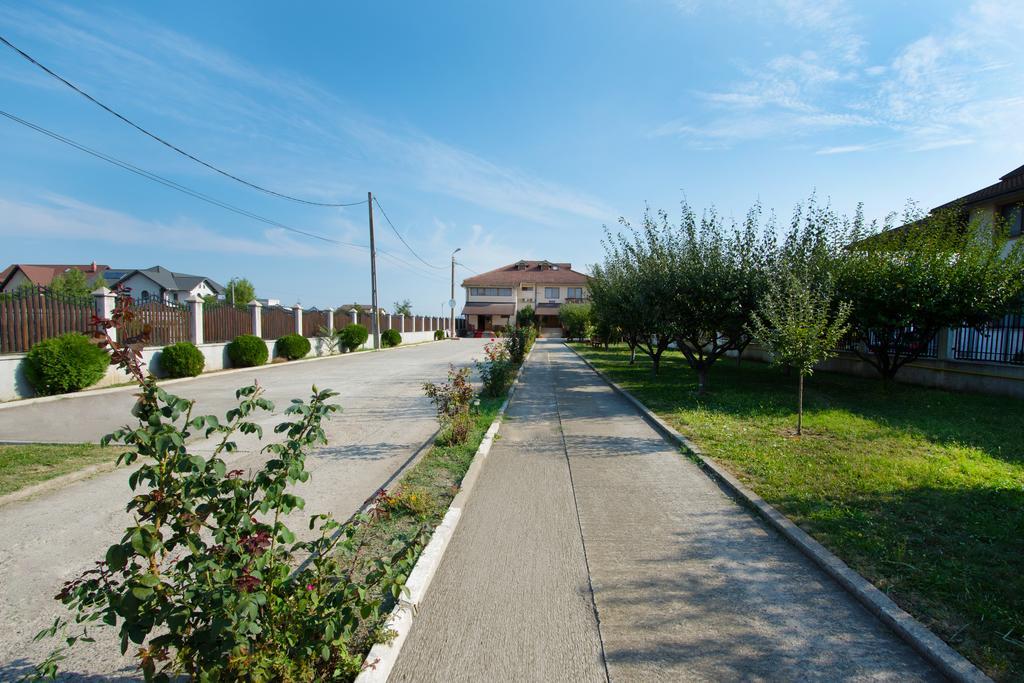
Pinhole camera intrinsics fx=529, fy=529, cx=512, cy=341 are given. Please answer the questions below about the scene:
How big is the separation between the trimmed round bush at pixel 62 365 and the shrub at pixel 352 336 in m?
16.8

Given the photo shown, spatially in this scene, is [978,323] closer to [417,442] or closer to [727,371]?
[727,371]

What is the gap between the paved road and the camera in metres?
3.03

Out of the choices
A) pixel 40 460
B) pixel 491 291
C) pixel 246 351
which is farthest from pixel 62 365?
pixel 491 291

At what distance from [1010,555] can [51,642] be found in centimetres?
645

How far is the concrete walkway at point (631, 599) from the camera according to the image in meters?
2.84

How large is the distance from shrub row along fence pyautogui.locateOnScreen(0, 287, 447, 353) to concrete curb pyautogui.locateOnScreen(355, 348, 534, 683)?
1.91 meters

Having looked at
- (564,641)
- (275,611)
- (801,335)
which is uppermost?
(801,335)

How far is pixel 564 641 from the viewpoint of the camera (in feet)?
9.98

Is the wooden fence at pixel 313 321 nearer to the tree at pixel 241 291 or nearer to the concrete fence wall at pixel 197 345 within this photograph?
the concrete fence wall at pixel 197 345

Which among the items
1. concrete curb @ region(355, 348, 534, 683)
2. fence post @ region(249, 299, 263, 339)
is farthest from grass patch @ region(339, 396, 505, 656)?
fence post @ region(249, 299, 263, 339)

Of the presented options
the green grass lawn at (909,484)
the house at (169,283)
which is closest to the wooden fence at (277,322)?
the green grass lawn at (909,484)

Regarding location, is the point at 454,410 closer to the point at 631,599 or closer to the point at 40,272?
the point at 631,599

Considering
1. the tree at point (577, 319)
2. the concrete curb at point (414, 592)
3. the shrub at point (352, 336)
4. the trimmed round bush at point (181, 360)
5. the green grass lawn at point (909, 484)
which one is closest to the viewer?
the concrete curb at point (414, 592)

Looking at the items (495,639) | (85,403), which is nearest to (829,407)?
(495,639)
